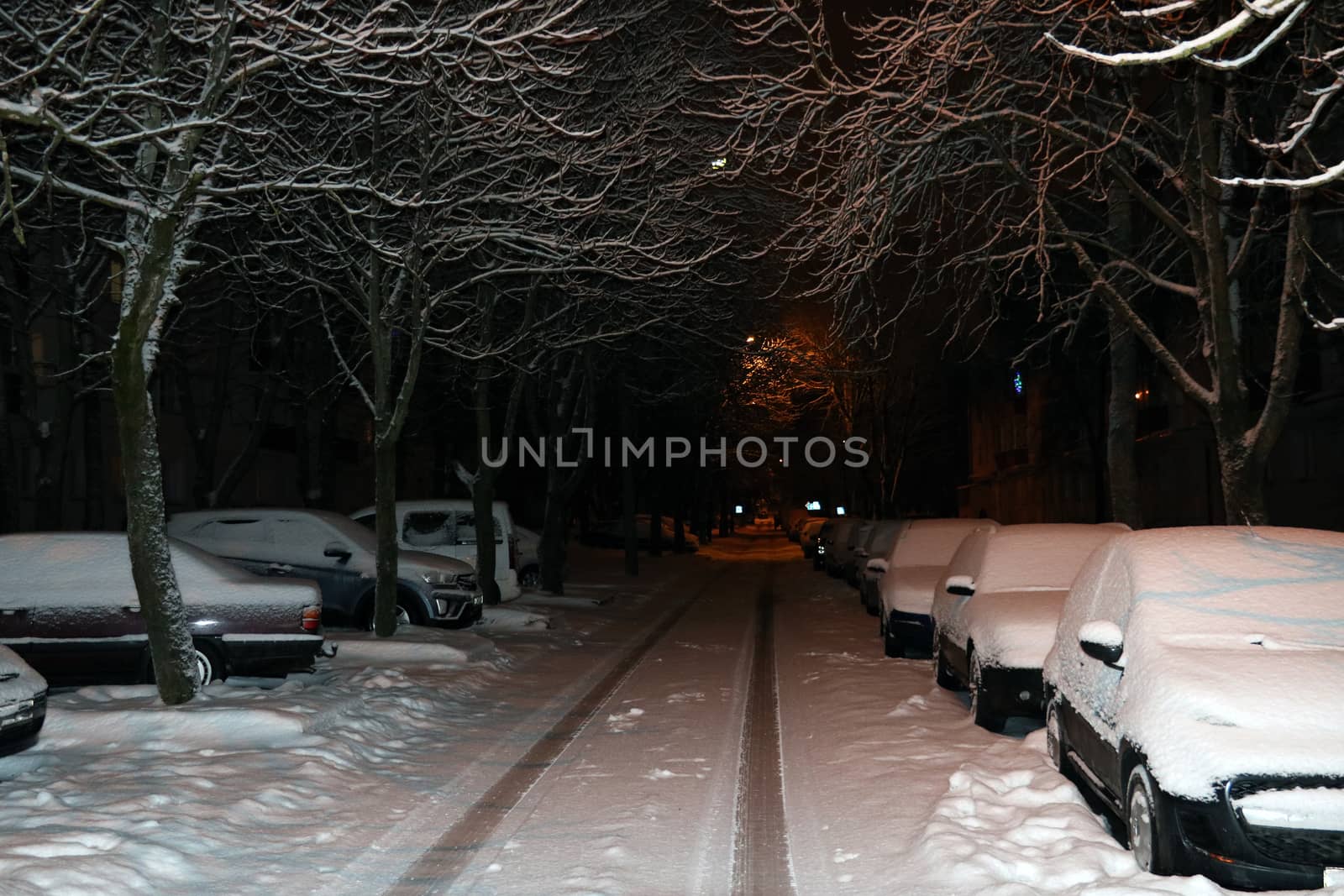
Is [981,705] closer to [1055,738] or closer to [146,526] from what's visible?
[1055,738]

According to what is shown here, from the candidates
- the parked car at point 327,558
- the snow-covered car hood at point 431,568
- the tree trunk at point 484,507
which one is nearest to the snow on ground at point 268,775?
the parked car at point 327,558

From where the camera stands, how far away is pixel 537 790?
26.6 feet

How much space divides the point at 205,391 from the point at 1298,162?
30.7 m

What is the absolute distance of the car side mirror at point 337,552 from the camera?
53.2ft

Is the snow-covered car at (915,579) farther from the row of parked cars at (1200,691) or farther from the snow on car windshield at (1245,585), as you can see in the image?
the snow on car windshield at (1245,585)

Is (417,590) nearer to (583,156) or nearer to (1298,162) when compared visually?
(583,156)

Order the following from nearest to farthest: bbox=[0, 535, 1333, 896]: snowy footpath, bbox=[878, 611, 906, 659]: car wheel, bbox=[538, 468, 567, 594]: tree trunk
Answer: bbox=[0, 535, 1333, 896]: snowy footpath
bbox=[878, 611, 906, 659]: car wheel
bbox=[538, 468, 567, 594]: tree trunk

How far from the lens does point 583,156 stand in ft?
48.9

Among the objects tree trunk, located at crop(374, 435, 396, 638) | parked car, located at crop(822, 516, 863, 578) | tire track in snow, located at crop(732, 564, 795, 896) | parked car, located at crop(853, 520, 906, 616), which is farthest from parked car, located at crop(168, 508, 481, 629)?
parked car, located at crop(822, 516, 863, 578)

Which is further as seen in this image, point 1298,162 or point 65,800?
point 1298,162

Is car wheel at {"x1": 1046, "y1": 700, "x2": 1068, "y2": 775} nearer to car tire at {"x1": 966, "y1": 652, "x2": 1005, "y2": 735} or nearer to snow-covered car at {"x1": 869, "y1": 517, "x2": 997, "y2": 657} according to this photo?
car tire at {"x1": 966, "y1": 652, "x2": 1005, "y2": 735}

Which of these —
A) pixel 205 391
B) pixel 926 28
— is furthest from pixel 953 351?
pixel 926 28

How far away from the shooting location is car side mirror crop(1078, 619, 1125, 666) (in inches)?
249

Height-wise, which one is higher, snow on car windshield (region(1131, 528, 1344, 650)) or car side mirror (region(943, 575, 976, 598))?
snow on car windshield (region(1131, 528, 1344, 650))
